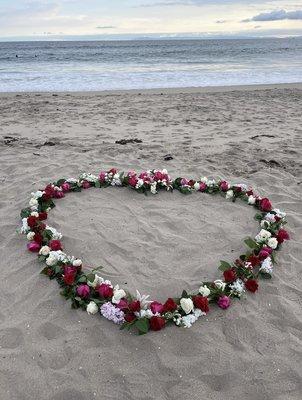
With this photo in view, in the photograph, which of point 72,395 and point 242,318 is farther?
point 242,318

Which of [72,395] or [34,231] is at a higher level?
[34,231]

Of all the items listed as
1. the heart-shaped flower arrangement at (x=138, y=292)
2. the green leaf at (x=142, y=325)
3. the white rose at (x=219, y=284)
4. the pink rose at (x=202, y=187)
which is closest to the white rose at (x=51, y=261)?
the heart-shaped flower arrangement at (x=138, y=292)

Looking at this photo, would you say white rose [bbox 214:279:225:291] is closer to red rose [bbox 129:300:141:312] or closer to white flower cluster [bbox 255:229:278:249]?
red rose [bbox 129:300:141:312]

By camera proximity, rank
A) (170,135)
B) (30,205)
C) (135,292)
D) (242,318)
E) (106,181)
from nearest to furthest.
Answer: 1. (242,318)
2. (135,292)
3. (30,205)
4. (106,181)
5. (170,135)

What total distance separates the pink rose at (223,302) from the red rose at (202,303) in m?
0.18

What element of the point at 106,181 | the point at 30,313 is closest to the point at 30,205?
the point at 106,181

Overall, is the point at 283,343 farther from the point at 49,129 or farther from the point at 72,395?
the point at 49,129

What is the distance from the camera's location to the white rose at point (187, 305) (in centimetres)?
334

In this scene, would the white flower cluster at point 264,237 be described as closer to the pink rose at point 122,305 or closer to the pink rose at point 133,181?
the pink rose at point 122,305

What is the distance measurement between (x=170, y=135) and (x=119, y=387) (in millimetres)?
6786

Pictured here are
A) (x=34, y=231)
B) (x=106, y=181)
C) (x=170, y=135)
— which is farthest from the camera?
(x=170, y=135)

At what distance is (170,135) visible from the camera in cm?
901

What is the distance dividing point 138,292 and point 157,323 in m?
0.44

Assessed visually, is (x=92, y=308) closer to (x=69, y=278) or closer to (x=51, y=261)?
(x=69, y=278)
